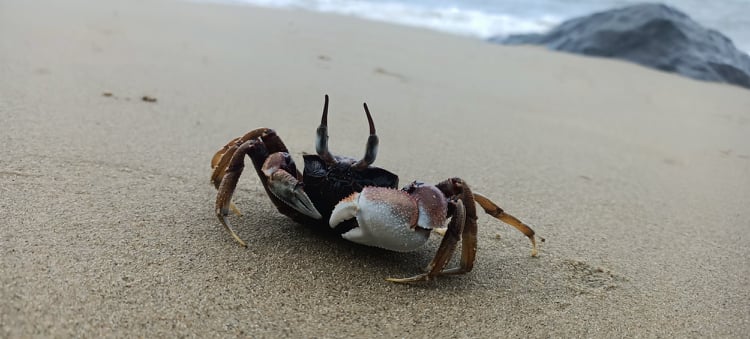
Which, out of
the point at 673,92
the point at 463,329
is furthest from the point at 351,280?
the point at 673,92

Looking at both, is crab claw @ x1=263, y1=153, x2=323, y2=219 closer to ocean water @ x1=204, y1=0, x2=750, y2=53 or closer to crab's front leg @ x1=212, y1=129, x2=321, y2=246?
crab's front leg @ x1=212, y1=129, x2=321, y2=246

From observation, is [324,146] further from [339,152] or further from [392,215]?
[339,152]

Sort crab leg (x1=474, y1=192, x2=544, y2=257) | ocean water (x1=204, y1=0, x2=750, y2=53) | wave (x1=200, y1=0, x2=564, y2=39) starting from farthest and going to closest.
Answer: ocean water (x1=204, y1=0, x2=750, y2=53)
wave (x1=200, y1=0, x2=564, y2=39)
crab leg (x1=474, y1=192, x2=544, y2=257)

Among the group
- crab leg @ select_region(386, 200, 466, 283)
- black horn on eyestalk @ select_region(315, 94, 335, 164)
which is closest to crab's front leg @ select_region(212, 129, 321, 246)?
black horn on eyestalk @ select_region(315, 94, 335, 164)

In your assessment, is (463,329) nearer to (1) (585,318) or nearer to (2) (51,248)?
(1) (585,318)

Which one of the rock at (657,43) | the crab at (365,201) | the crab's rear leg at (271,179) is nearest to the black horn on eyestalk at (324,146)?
the crab at (365,201)
